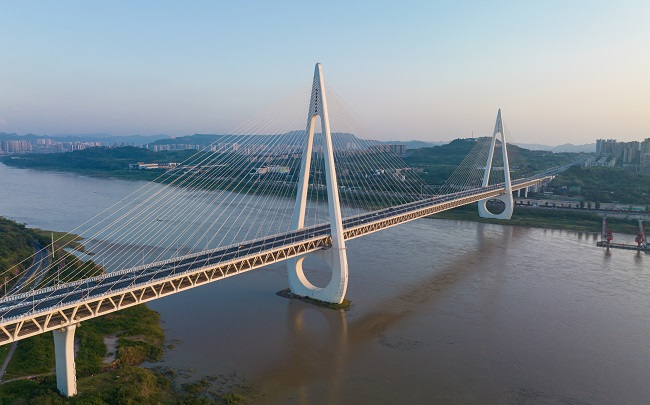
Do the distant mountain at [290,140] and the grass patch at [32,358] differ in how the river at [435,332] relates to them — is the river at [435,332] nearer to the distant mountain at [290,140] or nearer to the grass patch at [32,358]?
the grass patch at [32,358]

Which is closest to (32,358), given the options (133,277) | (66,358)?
(66,358)

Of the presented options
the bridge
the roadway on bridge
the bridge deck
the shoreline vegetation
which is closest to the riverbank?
the bridge

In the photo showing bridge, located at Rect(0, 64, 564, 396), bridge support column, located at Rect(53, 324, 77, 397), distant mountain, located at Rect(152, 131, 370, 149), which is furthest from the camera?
distant mountain, located at Rect(152, 131, 370, 149)

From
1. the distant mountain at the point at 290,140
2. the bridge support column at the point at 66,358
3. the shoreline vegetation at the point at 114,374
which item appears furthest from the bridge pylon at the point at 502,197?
the bridge support column at the point at 66,358

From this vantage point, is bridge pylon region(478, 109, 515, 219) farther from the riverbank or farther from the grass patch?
the grass patch

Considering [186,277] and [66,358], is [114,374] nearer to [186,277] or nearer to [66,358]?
[66,358]

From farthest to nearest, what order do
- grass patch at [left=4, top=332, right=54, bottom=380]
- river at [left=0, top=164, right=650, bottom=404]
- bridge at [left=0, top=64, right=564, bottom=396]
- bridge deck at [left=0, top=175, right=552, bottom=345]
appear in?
river at [left=0, top=164, right=650, bottom=404], grass patch at [left=4, top=332, right=54, bottom=380], bridge at [left=0, top=64, right=564, bottom=396], bridge deck at [left=0, top=175, right=552, bottom=345]
